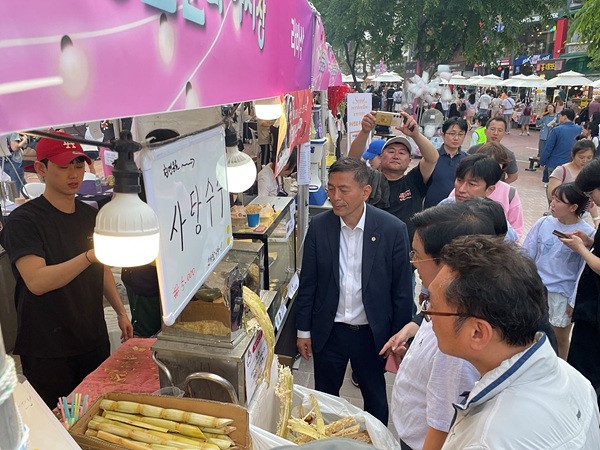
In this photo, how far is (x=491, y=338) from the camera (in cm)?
129

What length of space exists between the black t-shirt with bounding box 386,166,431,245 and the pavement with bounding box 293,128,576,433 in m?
1.51

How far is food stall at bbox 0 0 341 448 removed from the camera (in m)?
0.69

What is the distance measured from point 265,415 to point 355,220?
52.1 inches

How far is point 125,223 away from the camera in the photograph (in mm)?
1200

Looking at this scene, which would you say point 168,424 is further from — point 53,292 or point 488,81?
point 488,81

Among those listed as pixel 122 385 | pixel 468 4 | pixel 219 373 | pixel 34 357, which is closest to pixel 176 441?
pixel 219 373

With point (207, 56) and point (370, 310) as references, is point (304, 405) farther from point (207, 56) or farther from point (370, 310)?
point (207, 56)

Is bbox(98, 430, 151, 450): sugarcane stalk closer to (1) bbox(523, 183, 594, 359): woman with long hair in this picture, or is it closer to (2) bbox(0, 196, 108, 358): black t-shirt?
(2) bbox(0, 196, 108, 358): black t-shirt

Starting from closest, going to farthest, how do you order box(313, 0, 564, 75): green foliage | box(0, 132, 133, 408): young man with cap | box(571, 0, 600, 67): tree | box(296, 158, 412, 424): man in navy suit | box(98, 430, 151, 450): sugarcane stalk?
1. box(98, 430, 151, 450): sugarcane stalk
2. box(0, 132, 133, 408): young man with cap
3. box(296, 158, 412, 424): man in navy suit
4. box(571, 0, 600, 67): tree
5. box(313, 0, 564, 75): green foliage

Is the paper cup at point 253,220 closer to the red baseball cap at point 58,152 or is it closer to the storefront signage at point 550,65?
the red baseball cap at point 58,152

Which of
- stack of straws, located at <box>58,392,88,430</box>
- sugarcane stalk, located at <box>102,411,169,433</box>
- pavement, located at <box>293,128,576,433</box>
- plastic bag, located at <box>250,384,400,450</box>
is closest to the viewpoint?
sugarcane stalk, located at <box>102,411,169,433</box>

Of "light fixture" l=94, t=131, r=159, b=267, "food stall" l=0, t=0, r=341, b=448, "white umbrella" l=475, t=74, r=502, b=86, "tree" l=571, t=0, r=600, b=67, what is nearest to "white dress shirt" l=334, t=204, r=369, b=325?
"food stall" l=0, t=0, r=341, b=448

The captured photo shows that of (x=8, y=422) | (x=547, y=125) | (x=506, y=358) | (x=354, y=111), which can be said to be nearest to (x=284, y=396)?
(x=506, y=358)

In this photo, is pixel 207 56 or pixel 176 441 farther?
pixel 176 441
